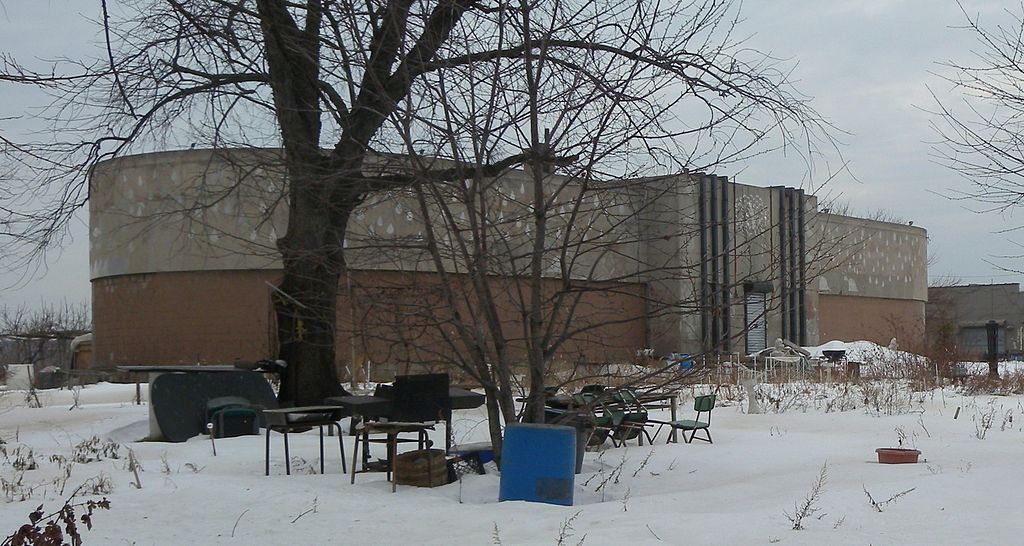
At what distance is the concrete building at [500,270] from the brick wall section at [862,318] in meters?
0.10

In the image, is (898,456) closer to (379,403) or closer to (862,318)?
(379,403)

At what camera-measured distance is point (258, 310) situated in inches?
1308

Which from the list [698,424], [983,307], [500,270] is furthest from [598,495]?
[983,307]

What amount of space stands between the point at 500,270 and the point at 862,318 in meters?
44.3

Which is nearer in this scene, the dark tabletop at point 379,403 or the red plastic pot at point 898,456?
the red plastic pot at point 898,456

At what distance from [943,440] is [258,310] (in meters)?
23.2

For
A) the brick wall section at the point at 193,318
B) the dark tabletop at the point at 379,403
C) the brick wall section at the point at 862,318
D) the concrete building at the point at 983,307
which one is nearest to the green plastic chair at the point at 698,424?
the dark tabletop at the point at 379,403

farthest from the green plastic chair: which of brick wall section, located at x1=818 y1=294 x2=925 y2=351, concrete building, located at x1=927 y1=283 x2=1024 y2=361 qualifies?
concrete building, located at x1=927 y1=283 x2=1024 y2=361

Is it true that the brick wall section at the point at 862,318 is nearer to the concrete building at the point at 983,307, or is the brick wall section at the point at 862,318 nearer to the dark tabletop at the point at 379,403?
the concrete building at the point at 983,307

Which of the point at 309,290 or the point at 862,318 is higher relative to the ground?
the point at 309,290

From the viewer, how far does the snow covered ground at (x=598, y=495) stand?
7.78m

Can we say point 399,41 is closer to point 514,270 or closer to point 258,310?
point 514,270

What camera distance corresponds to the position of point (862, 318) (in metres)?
51.8

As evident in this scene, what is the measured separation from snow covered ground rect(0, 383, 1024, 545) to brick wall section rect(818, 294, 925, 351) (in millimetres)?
34032
